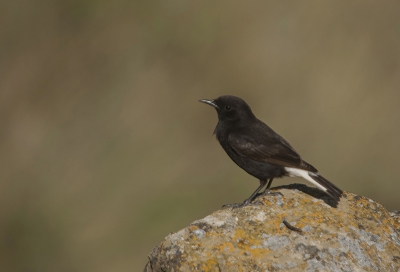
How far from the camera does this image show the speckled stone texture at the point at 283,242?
5801 mm

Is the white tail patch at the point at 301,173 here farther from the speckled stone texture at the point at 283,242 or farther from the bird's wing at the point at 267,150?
the speckled stone texture at the point at 283,242

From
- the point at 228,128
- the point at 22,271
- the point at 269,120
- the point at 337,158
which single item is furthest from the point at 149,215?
the point at 228,128

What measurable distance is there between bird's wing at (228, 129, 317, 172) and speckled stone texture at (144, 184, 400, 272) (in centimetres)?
113

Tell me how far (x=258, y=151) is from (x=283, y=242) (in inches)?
85.1

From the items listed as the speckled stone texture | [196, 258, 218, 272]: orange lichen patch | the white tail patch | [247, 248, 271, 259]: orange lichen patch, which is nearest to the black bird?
the white tail patch

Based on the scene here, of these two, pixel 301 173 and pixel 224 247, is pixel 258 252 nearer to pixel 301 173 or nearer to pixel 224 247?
pixel 224 247

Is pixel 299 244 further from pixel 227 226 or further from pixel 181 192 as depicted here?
pixel 181 192

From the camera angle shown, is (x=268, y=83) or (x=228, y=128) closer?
(x=228, y=128)

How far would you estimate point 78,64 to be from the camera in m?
21.1

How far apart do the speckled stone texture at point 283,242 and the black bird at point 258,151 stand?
2.57ft

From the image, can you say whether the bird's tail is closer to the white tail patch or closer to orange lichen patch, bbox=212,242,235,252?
the white tail patch

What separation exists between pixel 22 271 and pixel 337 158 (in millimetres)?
10555

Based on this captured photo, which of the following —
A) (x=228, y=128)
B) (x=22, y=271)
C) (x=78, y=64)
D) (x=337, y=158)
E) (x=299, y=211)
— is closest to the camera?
(x=299, y=211)

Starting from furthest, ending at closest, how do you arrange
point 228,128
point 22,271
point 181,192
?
point 181,192 < point 22,271 < point 228,128
